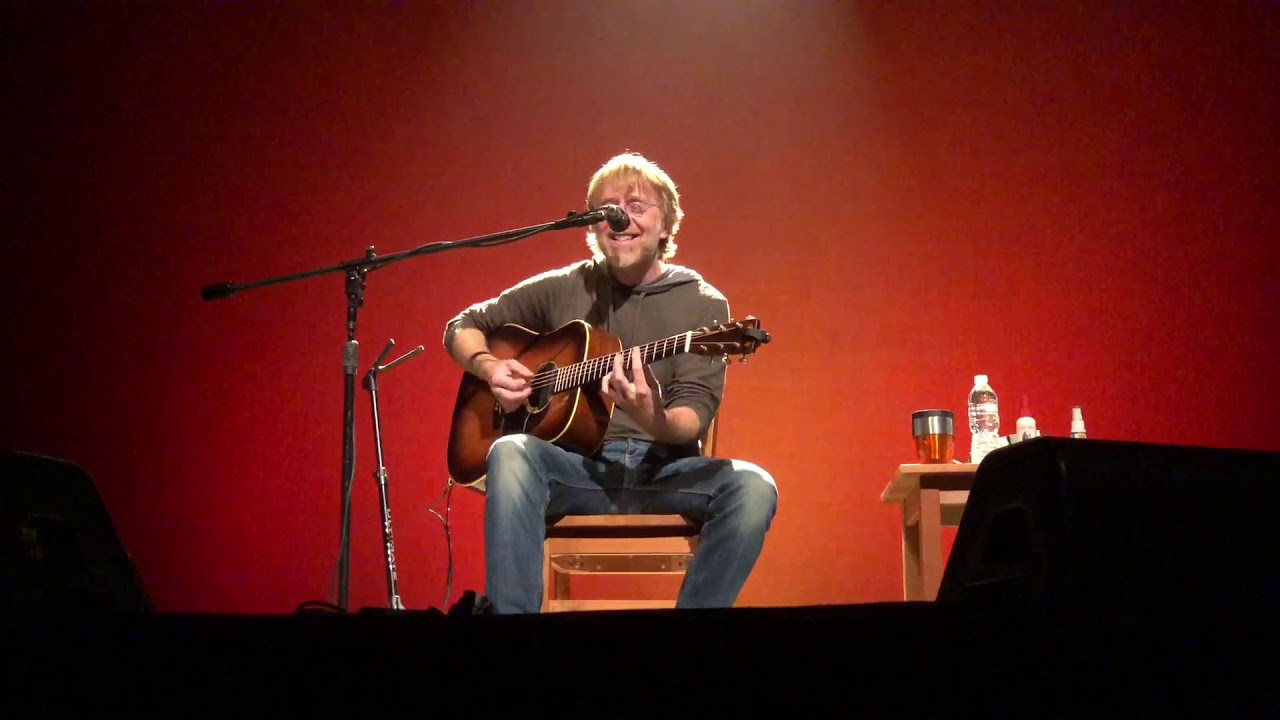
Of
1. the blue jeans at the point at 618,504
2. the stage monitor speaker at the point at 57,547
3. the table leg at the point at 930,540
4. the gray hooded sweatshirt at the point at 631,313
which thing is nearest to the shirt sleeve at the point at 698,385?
the gray hooded sweatshirt at the point at 631,313

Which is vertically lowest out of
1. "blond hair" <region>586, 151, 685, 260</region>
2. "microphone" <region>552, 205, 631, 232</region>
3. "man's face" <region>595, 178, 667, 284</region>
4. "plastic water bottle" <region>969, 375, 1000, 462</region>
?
"plastic water bottle" <region>969, 375, 1000, 462</region>

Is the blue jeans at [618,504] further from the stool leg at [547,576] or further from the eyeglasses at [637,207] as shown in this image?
the eyeglasses at [637,207]

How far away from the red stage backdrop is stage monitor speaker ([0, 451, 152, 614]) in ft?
6.47

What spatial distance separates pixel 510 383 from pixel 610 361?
243mm

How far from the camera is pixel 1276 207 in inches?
119

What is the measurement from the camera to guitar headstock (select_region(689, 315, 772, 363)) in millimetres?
2154

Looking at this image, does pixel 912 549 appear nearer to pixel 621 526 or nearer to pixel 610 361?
pixel 621 526

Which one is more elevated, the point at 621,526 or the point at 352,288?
the point at 352,288

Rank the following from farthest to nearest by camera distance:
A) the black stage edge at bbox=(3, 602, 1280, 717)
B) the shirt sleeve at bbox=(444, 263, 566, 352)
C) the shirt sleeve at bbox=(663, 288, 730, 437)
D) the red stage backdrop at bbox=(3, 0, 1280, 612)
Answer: the red stage backdrop at bbox=(3, 0, 1280, 612)
the shirt sleeve at bbox=(444, 263, 566, 352)
the shirt sleeve at bbox=(663, 288, 730, 437)
the black stage edge at bbox=(3, 602, 1280, 717)

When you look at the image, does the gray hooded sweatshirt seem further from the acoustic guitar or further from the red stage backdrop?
the red stage backdrop

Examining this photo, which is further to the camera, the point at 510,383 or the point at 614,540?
the point at 510,383

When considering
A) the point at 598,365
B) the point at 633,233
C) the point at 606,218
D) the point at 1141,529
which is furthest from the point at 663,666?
the point at 633,233

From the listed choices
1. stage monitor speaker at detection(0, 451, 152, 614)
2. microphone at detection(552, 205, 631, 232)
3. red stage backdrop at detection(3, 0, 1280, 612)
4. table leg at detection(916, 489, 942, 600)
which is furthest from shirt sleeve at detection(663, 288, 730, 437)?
stage monitor speaker at detection(0, 451, 152, 614)

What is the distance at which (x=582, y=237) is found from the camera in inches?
126
